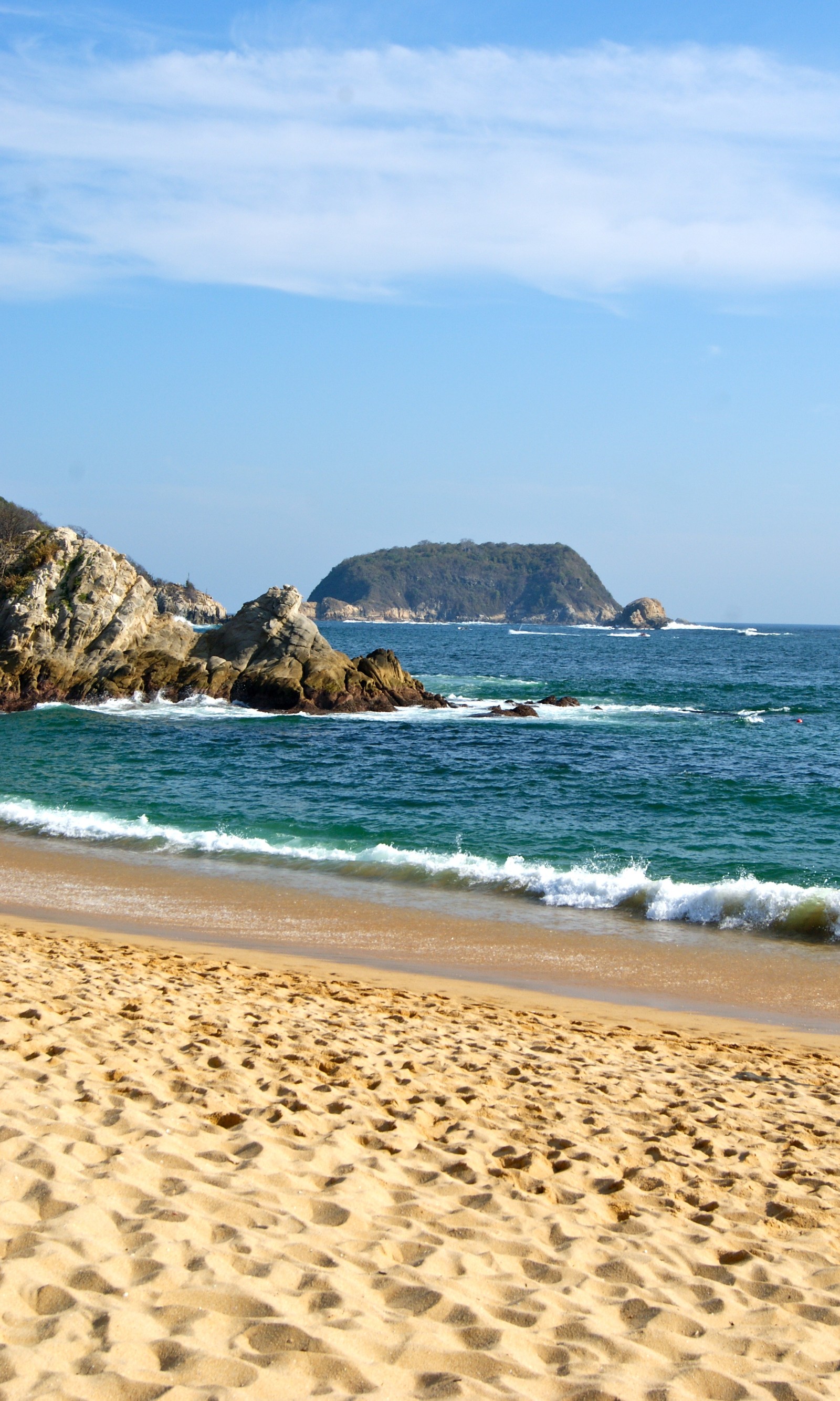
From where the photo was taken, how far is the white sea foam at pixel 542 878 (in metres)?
14.5

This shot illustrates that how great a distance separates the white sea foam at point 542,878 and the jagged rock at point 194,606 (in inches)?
4385

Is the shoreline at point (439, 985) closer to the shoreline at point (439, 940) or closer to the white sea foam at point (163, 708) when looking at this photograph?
the shoreline at point (439, 940)

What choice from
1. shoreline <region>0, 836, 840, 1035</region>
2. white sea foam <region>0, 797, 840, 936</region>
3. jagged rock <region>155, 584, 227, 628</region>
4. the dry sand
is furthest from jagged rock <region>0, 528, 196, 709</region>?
jagged rock <region>155, 584, 227, 628</region>

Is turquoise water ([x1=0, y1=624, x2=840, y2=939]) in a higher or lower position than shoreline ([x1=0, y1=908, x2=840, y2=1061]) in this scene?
higher

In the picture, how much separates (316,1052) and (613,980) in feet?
16.5

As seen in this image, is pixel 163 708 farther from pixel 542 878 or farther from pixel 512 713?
pixel 542 878

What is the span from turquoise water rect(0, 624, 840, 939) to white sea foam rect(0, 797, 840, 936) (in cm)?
3

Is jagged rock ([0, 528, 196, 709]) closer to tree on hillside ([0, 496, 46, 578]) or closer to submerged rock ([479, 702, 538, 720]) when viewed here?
tree on hillside ([0, 496, 46, 578])

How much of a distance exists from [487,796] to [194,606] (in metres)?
124

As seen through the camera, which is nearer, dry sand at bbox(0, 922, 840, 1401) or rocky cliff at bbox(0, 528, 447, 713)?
dry sand at bbox(0, 922, 840, 1401)

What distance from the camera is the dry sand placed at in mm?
3746

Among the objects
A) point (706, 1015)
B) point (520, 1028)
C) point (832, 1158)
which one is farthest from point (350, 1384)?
point (706, 1015)

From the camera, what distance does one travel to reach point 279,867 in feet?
55.9

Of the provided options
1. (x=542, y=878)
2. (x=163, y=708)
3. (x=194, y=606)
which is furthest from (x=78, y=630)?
(x=194, y=606)
